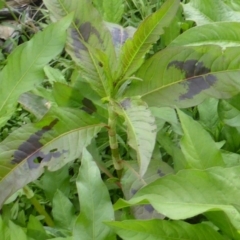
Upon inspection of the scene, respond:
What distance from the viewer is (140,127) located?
728 mm

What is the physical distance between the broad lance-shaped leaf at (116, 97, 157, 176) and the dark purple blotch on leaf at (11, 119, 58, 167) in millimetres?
135

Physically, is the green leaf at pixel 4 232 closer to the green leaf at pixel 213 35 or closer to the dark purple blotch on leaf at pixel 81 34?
the dark purple blotch on leaf at pixel 81 34

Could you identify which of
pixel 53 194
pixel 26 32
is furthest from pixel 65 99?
pixel 26 32

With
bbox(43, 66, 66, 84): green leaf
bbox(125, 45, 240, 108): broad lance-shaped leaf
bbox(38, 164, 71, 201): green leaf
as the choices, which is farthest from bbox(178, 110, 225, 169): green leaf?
bbox(43, 66, 66, 84): green leaf

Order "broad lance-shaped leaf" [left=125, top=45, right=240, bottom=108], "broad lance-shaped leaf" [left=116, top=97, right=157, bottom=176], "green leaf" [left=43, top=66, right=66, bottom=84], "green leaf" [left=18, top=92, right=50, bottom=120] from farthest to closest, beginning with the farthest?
1. "green leaf" [left=43, top=66, right=66, bottom=84]
2. "green leaf" [left=18, top=92, right=50, bottom=120]
3. "broad lance-shaped leaf" [left=125, top=45, right=240, bottom=108]
4. "broad lance-shaped leaf" [left=116, top=97, right=157, bottom=176]

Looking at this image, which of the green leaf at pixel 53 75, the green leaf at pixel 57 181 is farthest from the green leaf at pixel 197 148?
the green leaf at pixel 53 75

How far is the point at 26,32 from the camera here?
1.79 m

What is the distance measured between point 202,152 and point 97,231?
225mm

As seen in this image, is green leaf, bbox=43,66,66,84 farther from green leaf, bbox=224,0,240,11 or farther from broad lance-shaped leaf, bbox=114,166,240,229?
broad lance-shaped leaf, bbox=114,166,240,229

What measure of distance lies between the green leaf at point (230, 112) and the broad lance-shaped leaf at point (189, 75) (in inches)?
7.6

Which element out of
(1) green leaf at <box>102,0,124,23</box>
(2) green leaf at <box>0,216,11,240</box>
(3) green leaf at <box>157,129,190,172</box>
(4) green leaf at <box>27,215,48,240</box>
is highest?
(1) green leaf at <box>102,0,124,23</box>

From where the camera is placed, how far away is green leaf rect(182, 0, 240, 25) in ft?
3.27

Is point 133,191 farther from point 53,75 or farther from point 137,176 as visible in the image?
point 53,75

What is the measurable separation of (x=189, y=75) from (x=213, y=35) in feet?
0.51
